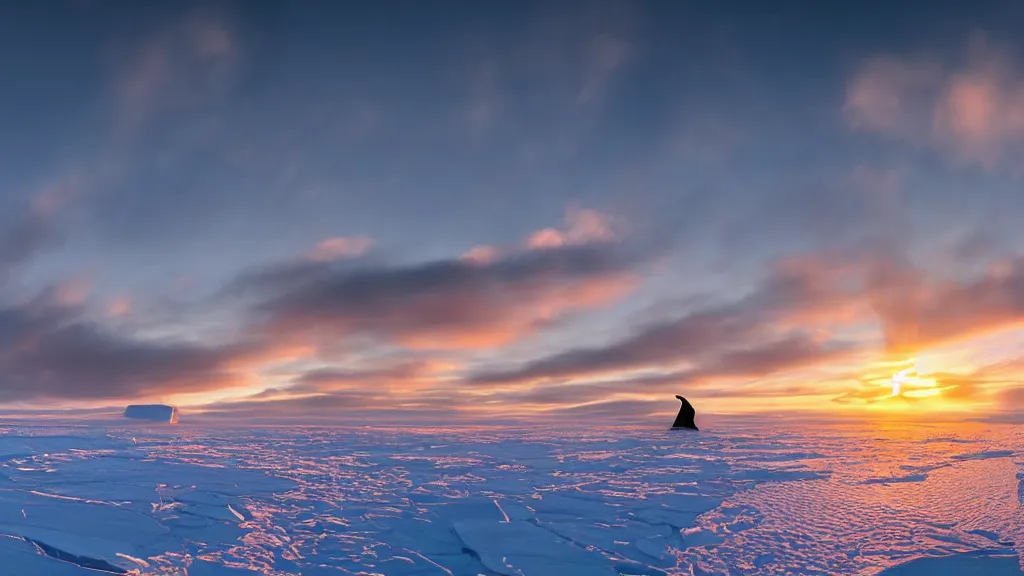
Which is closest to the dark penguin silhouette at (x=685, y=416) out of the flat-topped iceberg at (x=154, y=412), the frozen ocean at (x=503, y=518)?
the frozen ocean at (x=503, y=518)

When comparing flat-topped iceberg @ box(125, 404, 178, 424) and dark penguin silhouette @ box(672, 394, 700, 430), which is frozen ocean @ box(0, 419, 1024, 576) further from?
flat-topped iceberg @ box(125, 404, 178, 424)

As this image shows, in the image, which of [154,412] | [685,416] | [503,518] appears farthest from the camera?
[154,412]

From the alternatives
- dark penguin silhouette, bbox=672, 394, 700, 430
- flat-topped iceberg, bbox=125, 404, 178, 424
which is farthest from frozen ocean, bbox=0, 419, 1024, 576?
flat-topped iceberg, bbox=125, 404, 178, 424

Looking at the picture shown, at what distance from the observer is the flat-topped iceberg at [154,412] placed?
6764 cm

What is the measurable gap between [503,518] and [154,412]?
7779cm

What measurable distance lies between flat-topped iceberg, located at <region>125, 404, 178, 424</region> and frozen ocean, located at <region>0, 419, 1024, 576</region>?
5641 cm

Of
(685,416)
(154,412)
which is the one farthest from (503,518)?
(154,412)

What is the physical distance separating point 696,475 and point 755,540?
664 centimetres

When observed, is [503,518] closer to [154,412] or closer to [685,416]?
Answer: [685,416]

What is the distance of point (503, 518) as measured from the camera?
1039 cm

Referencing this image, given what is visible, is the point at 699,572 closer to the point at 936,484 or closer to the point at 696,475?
the point at 696,475

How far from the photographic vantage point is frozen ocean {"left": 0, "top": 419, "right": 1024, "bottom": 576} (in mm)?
7977

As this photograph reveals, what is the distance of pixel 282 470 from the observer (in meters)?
16.3

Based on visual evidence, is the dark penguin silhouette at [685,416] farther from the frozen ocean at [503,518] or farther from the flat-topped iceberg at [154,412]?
the flat-topped iceberg at [154,412]
